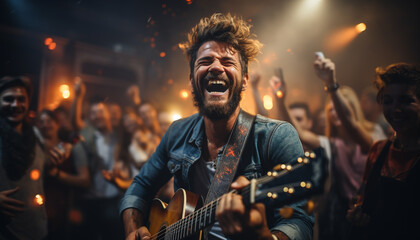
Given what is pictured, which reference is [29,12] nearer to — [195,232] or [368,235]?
[195,232]

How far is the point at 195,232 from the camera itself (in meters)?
1.59

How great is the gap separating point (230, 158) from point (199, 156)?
35cm

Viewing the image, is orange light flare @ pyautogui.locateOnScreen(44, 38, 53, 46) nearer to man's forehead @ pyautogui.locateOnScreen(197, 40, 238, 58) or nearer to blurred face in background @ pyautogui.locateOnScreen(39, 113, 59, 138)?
blurred face in background @ pyautogui.locateOnScreen(39, 113, 59, 138)

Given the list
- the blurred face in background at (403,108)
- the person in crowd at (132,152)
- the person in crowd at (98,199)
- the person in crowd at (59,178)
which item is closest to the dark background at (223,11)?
the person in crowd at (59,178)

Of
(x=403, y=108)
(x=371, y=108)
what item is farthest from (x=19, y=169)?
(x=371, y=108)

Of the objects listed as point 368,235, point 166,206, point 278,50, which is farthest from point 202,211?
point 278,50

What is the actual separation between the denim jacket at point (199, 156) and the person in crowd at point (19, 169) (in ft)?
4.80

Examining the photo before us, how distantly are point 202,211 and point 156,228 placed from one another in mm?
765

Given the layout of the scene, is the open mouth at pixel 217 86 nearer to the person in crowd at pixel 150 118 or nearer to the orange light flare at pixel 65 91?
the person in crowd at pixel 150 118

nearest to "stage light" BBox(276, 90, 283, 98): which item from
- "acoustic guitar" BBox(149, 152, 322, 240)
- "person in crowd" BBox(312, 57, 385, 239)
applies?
"person in crowd" BBox(312, 57, 385, 239)

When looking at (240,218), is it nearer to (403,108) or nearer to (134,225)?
(134,225)

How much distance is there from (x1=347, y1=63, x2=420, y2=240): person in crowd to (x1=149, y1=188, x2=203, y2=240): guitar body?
1.54m

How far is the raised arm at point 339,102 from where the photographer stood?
288 cm

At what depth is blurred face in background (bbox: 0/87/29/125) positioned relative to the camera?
3.06 meters
